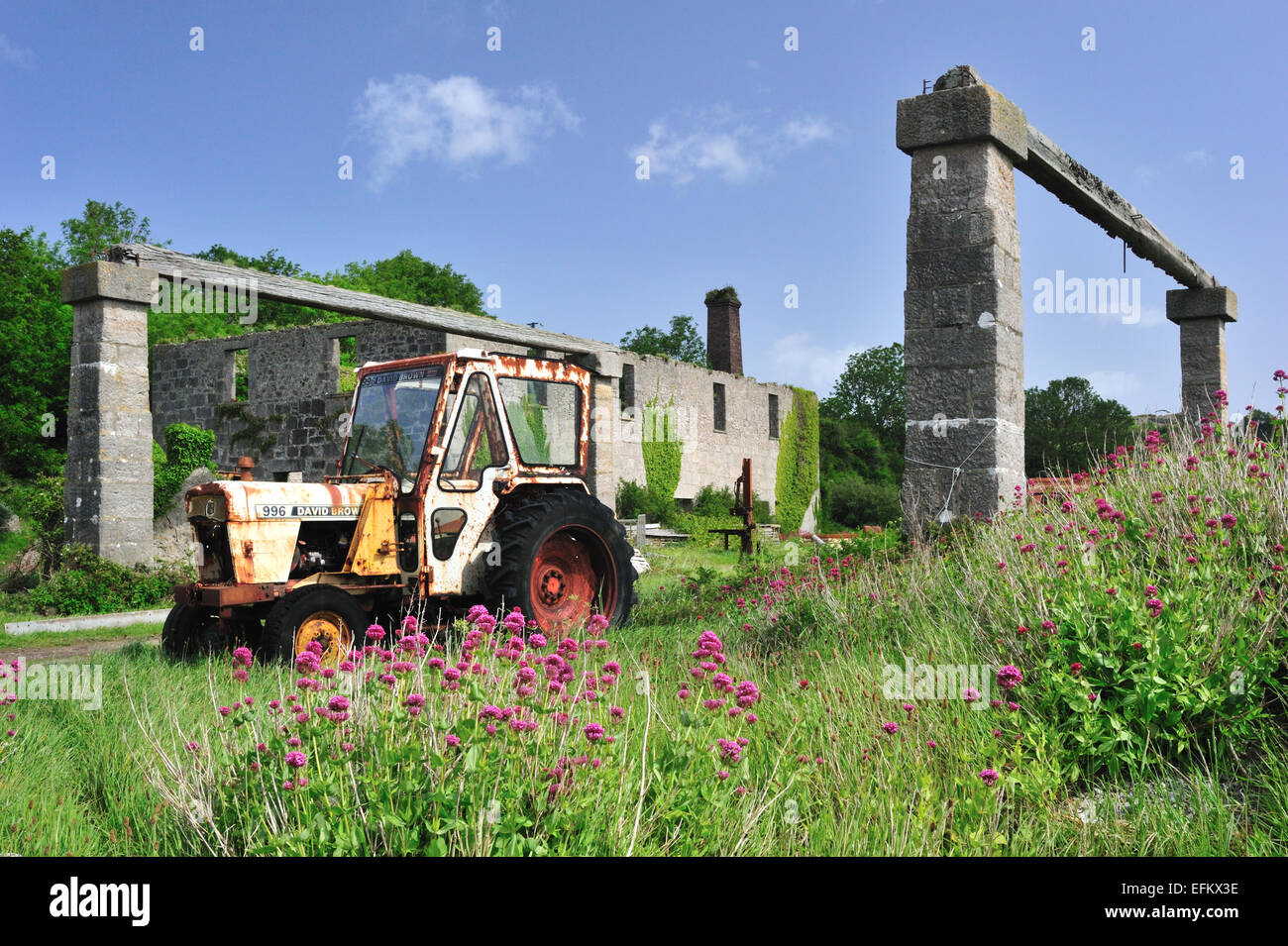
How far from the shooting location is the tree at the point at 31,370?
80.8 ft

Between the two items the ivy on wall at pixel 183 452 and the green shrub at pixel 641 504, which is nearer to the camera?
the ivy on wall at pixel 183 452

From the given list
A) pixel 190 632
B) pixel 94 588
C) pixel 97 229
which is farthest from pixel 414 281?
pixel 190 632

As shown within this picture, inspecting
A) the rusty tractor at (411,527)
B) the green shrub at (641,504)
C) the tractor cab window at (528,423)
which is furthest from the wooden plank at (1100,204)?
the green shrub at (641,504)

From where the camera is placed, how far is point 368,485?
22.4 ft

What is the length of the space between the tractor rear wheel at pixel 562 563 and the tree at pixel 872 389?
48.3 m

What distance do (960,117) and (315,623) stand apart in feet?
17.7

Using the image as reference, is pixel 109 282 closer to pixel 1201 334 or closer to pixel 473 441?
pixel 473 441

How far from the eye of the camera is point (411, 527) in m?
6.87

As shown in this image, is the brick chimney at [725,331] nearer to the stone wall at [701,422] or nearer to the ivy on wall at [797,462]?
the stone wall at [701,422]

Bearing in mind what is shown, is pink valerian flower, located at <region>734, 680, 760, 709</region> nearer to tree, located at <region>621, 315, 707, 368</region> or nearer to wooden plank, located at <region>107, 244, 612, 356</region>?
wooden plank, located at <region>107, 244, 612, 356</region>

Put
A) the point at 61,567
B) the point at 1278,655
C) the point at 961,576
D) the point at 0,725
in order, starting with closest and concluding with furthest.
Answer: the point at 1278,655 < the point at 0,725 < the point at 961,576 < the point at 61,567
